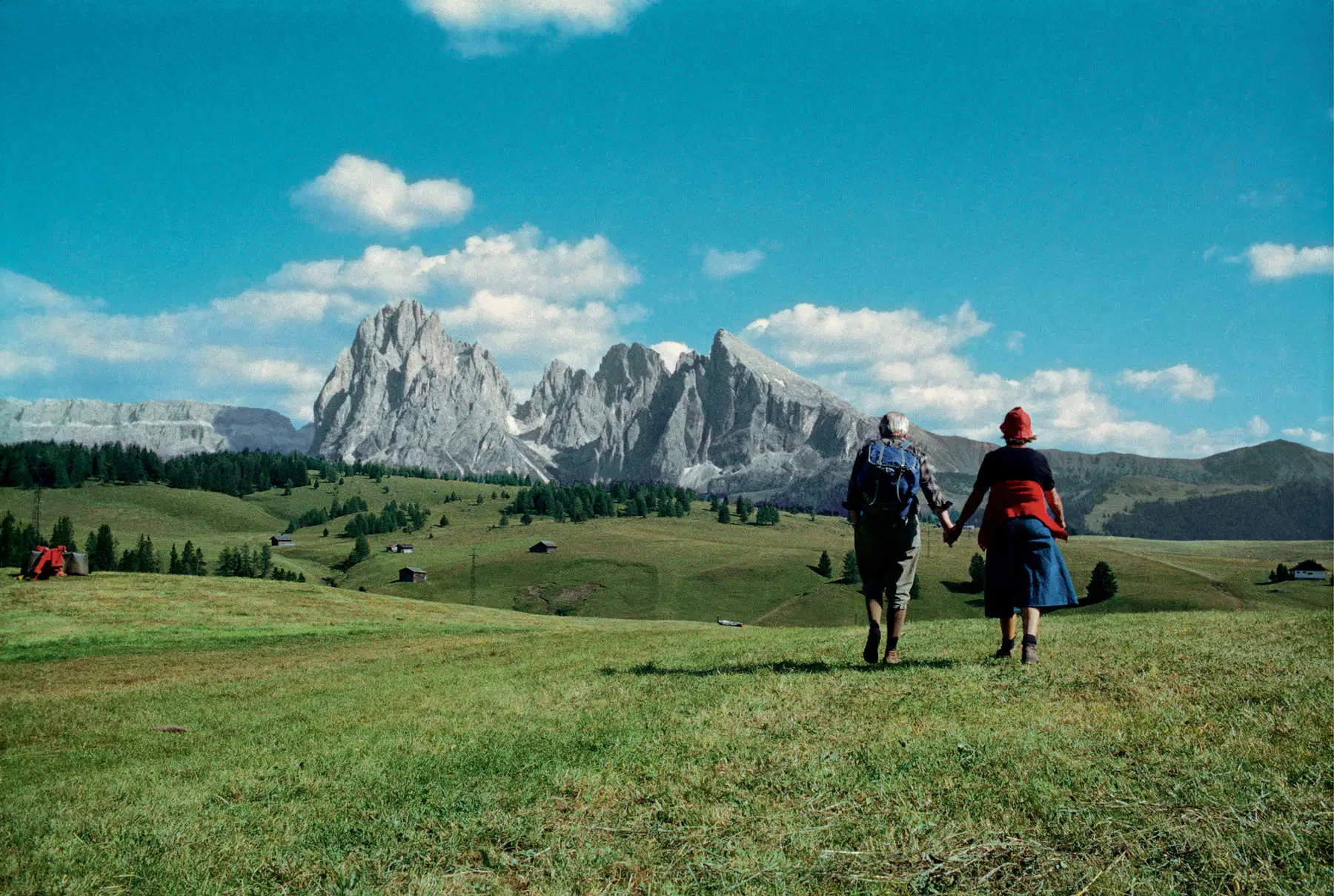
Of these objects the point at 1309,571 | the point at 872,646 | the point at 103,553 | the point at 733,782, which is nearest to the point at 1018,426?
the point at 872,646

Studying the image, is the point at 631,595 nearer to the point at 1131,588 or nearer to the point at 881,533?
the point at 1131,588

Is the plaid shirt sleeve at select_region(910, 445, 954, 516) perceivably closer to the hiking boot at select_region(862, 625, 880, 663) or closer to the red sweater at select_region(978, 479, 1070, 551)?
the red sweater at select_region(978, 479, 1070, 551)

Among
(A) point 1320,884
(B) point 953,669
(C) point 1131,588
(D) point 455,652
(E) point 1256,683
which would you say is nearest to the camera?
(A) point 1320,884

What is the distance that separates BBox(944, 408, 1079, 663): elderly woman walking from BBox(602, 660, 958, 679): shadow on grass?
1314mm

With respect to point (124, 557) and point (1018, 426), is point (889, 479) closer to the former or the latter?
point (1018, 426)

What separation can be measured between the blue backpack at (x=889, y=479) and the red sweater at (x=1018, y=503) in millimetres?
1265

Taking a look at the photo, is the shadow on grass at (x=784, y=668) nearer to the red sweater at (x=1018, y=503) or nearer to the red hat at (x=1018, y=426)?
the red sweater at (x=1018, y=503)

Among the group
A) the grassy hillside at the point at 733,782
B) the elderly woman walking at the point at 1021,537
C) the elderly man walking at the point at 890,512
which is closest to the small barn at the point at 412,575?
the grassy hillside at the point at 733,782

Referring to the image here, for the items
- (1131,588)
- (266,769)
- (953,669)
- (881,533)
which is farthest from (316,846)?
(1131,588)

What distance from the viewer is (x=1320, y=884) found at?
4.53 metres

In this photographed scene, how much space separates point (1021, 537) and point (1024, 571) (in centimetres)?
56

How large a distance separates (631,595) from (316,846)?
608 feet

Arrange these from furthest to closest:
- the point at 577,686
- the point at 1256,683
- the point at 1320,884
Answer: the point at 577,686
the point at 1256,683
the point at 1320,884

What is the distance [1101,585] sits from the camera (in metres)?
165
